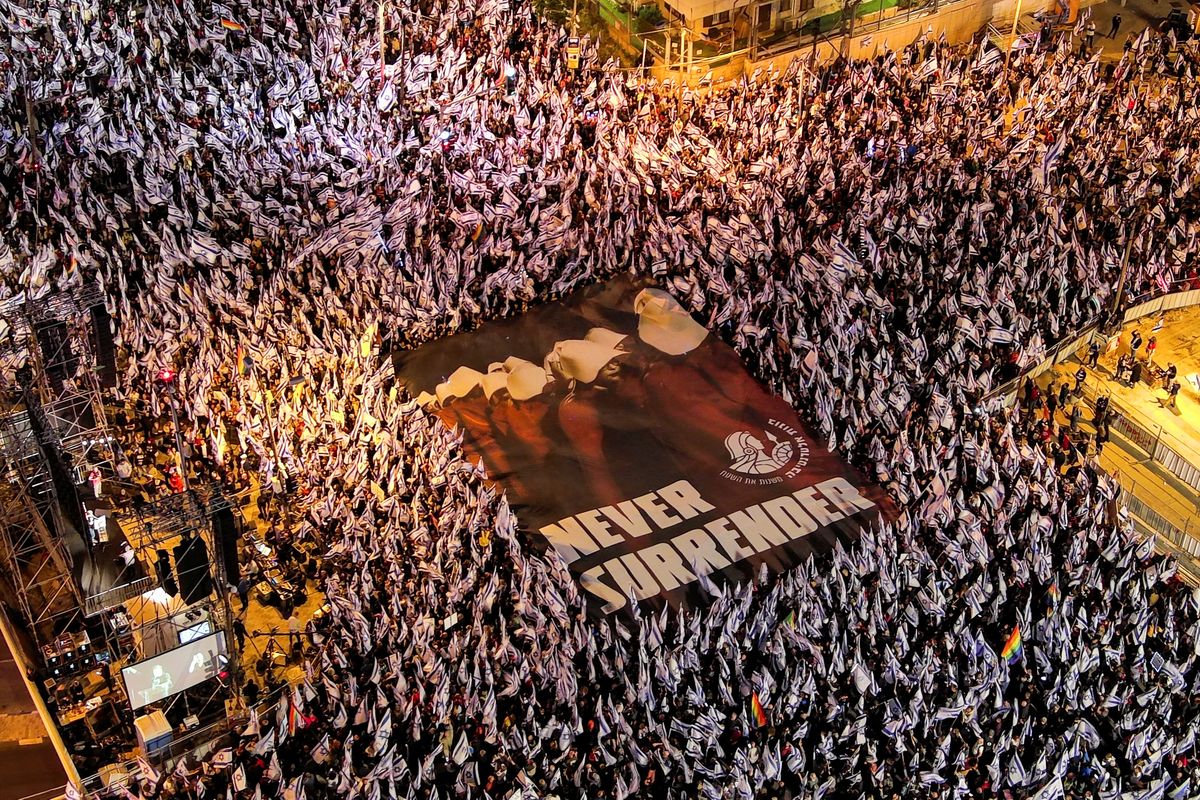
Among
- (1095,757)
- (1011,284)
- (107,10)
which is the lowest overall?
(1095,757)

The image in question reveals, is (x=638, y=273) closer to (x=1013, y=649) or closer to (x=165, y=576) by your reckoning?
(x=165, y=576)

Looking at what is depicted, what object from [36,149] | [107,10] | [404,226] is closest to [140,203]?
[36,149]

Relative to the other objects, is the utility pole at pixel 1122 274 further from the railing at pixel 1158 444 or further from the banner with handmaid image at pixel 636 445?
the banner with handmaid image at pixel 636 445

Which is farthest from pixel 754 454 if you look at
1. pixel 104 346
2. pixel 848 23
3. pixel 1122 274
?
pixel 848 23

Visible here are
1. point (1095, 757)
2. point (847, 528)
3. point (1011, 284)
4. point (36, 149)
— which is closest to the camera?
point (1095, 757)

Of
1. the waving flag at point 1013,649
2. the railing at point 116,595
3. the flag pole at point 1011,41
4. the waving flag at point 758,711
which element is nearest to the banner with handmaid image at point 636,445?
the waving flag at point 758,711

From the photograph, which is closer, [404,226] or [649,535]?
[649,535]

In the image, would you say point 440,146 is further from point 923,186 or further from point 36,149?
point 923,186

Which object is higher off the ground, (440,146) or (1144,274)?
(440,146)
